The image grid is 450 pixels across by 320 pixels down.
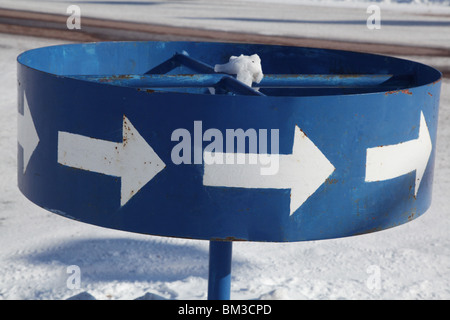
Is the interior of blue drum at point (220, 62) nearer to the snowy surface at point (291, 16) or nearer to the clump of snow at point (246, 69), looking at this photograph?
the clump of snow at point (246, 69)

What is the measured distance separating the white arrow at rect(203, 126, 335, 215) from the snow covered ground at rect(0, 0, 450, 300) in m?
1.47

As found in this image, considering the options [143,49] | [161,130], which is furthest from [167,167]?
[143,49]

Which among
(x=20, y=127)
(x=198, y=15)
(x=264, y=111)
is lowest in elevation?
(x=198, y=15)

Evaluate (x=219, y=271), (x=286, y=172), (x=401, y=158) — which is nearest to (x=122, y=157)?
Answer: (x=286, y=172)

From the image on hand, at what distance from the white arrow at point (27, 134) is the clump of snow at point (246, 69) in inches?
28.4

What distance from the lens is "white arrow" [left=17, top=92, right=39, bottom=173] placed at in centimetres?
180

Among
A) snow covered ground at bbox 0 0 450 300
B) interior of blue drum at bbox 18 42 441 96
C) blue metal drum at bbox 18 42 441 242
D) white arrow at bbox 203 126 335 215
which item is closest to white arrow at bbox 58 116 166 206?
blue metal drum at bbox 18 42 441 242

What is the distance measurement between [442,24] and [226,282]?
445 inches

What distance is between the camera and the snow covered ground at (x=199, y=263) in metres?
3.22

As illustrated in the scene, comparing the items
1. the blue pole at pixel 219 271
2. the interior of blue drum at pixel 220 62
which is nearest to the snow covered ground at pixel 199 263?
the blue pole at pixel 219 271

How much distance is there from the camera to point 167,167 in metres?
1.61

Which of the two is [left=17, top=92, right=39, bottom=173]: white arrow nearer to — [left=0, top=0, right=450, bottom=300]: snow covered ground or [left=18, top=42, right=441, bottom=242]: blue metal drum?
[left=18, top=42, right=441, bottom=242]: blue metal drum

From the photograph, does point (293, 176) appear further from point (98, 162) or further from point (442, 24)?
point (442, 24)

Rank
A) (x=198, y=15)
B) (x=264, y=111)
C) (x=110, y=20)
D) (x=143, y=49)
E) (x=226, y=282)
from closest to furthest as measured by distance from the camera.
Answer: (x=264, y=111)
(x=226, y=282)
(x=143, y=49)
(x=110, y=20)
(x=198, y=15)
